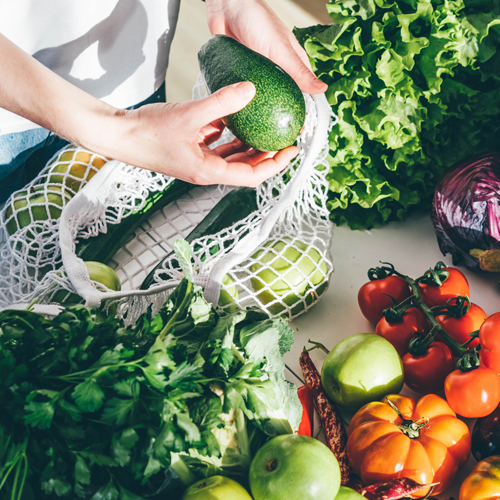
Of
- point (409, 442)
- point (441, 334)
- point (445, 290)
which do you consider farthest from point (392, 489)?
point (445, 290)

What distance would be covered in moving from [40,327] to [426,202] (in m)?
0.94

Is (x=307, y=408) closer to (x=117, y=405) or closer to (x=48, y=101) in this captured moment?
(x=117, y=405)

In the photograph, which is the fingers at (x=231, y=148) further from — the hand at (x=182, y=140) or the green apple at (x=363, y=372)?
the green apple at (x=363, y=372)

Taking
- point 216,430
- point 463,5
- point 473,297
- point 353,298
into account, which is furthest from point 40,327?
point 463,5

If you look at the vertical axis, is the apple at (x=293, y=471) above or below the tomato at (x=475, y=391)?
above

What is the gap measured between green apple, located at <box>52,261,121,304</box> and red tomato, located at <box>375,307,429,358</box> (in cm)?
56

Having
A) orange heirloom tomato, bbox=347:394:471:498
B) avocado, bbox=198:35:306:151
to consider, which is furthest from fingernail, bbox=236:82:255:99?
orange heirloom tomato, bbox=347:394:471:498

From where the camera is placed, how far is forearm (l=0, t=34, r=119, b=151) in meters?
0.69

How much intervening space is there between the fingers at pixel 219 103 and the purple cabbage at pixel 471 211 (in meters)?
0.54

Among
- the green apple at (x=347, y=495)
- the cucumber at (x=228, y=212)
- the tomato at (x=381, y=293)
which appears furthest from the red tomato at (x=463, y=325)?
the cucumber at (x=228, y=212)

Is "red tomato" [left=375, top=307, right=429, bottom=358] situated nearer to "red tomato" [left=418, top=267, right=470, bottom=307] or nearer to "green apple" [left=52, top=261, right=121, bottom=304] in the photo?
"red tomato" [left=418, top=267, right=470, bottom=307]

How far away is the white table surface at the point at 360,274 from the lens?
940 mm

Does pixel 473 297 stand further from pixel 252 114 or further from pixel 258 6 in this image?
pixel 258 6

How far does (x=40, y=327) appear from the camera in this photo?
1.85 feet
